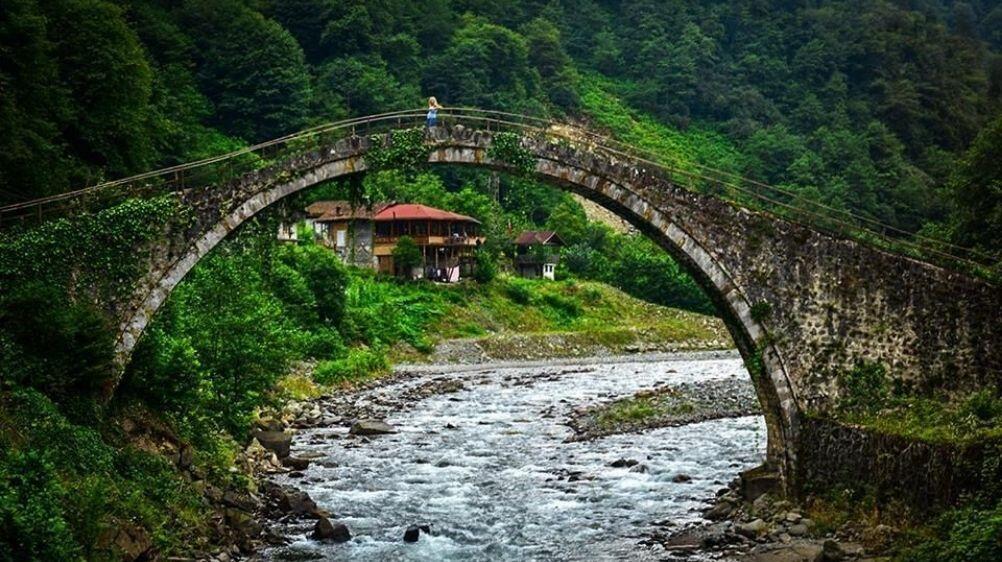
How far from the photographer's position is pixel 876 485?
1842 centimetres

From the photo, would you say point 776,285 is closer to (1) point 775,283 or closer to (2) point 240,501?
(1) point 775,283

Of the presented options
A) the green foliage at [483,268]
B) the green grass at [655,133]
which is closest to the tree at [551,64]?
the green grass at [655,133]

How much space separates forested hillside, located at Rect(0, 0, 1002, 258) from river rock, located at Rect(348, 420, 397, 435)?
36.0 feet

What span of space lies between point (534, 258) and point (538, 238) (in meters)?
3.48

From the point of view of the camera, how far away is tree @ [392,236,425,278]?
235ft

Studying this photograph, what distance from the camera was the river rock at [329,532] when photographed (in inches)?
765

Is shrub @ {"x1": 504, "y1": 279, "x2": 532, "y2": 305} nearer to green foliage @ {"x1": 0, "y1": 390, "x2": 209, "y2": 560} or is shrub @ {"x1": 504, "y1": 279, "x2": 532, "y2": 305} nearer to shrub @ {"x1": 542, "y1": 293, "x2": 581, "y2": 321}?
shrub @ {"x1": 542, "y1": 293, "x2": 581, "y2": 321}

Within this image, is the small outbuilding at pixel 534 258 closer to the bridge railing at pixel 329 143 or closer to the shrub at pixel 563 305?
the shrub at pixel 563 305

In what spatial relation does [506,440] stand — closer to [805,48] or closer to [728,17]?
[805,48]

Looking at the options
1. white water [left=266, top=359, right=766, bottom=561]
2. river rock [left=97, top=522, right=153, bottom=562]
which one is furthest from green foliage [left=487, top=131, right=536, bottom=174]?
river rock [left=97, top=522, right=153, bottom=562]

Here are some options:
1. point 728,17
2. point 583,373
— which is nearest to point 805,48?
point 728,17

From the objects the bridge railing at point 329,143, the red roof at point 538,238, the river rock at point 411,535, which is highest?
the red roof at point 538,238

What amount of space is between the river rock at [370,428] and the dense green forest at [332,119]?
12.2 feet

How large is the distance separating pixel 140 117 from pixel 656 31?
11481cm
